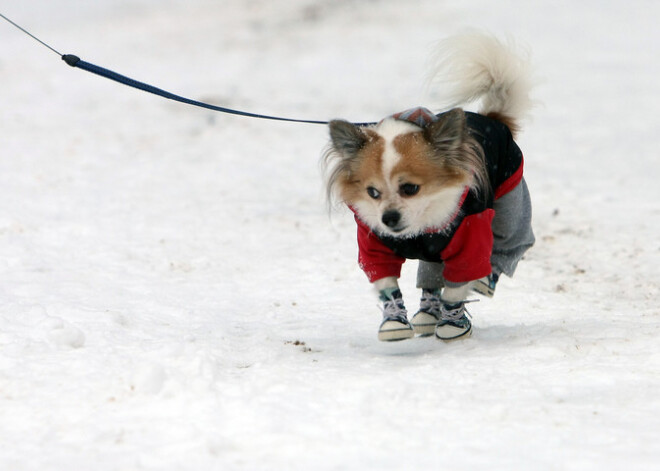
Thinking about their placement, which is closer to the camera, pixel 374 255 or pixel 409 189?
pixel 409 189

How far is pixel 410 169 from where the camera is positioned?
347cm

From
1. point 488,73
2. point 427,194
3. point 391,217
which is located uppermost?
point 488,73

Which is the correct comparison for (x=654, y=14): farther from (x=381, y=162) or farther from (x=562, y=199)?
(x=381, y=162)

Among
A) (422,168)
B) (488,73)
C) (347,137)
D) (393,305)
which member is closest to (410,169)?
(422,168)

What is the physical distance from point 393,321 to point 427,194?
0.62 metres

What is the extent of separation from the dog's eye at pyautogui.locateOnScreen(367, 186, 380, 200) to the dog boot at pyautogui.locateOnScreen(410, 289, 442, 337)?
80 cm

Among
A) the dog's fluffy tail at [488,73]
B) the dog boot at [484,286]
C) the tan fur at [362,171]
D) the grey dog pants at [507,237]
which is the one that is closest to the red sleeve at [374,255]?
the tan fur at [362,171]

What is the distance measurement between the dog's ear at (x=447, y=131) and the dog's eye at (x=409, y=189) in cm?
20

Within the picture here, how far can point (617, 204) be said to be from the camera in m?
7.06

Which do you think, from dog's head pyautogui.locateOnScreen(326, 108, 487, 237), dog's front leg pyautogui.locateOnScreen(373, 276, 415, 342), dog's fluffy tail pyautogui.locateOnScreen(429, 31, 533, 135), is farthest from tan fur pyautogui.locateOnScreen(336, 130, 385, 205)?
dog's fluffy tail pyautogui.locateOnScreen(429, 31, 533, 135)

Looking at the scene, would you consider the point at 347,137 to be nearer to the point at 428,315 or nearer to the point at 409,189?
the point at 409,189

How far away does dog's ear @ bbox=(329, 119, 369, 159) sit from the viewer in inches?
139

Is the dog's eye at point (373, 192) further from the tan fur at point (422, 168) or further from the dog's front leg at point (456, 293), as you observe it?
the dog's front leg at point (456, 293)

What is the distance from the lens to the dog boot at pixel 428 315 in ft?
13.2
